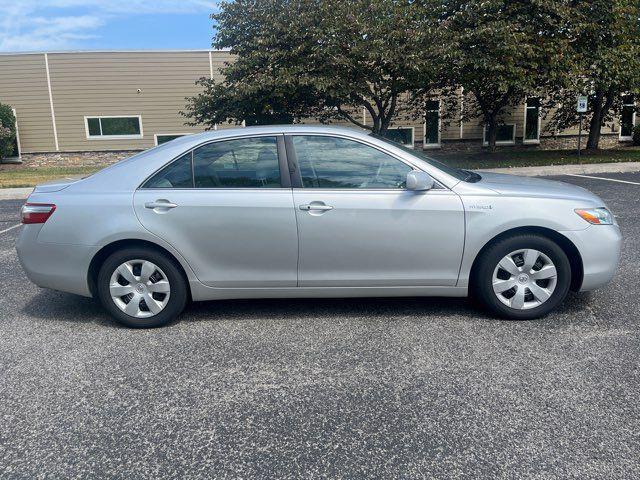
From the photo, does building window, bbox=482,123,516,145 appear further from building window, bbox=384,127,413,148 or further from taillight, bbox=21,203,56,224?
taillight, bbox=21,203,56,224

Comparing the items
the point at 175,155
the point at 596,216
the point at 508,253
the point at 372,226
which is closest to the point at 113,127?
the point at 175,155

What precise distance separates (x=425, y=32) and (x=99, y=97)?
14871 millimetres

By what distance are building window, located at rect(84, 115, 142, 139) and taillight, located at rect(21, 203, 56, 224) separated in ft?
71.1

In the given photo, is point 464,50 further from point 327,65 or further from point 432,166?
point 432,166

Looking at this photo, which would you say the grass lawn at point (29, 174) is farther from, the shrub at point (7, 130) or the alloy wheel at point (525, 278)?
the alloy wheel at point (525, 278)

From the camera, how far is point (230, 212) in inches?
168

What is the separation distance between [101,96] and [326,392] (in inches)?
956

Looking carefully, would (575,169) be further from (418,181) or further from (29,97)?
(29,97)

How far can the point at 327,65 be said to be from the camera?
17219 millimetres

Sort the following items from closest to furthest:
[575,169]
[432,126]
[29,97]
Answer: [575,169] < [29,97] < [432,126]

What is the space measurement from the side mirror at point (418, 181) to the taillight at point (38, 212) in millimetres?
2819

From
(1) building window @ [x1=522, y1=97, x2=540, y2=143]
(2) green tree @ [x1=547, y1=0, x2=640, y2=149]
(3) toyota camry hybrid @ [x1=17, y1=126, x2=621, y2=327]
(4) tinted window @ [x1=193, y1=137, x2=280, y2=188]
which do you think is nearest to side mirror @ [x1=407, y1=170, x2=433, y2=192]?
(3) toyota camry hybrid @ [x1=17, y1=126, x2=621, y2=327]

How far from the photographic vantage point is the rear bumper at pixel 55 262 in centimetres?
436

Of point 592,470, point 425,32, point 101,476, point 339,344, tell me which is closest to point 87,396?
point 101,476
